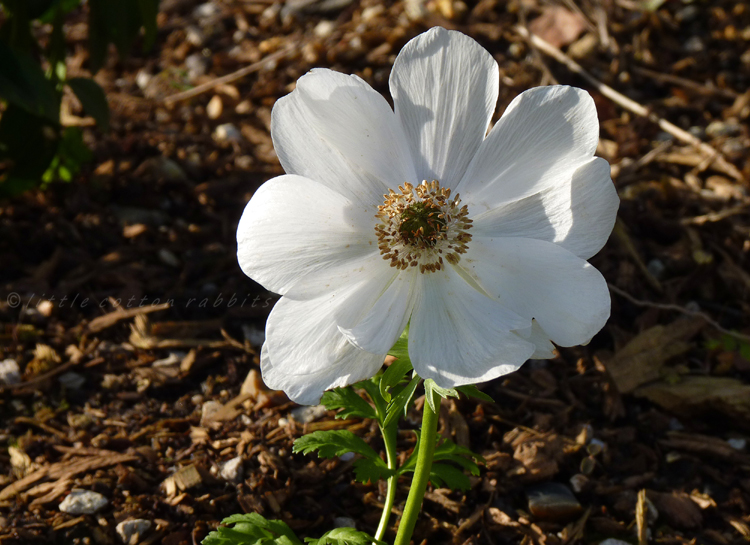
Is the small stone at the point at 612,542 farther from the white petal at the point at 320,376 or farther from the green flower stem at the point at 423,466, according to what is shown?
the white petal at the point at 320,376

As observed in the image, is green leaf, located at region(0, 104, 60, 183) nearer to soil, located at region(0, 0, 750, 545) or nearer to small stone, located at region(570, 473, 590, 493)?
soil, located at region(0, 0, 750, 545)

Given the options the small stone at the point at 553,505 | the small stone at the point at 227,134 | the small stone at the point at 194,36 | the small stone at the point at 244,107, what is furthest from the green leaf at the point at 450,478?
the small stone at the point at 194,36

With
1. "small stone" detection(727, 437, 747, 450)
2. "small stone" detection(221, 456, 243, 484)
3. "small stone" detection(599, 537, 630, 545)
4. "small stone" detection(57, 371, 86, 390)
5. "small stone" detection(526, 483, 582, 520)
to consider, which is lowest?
"small stone" detection(727, 437, 747, 450)

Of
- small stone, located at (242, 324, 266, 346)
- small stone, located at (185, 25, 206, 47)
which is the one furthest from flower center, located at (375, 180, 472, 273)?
small stone, located at (185, 25, 206, 47)

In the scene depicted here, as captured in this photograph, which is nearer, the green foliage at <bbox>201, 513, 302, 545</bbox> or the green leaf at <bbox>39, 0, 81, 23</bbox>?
the green foliage at <bbox>201, 513, 302, 545</bbox>

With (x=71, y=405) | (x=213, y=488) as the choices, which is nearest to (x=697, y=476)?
(x=213, y=488)
